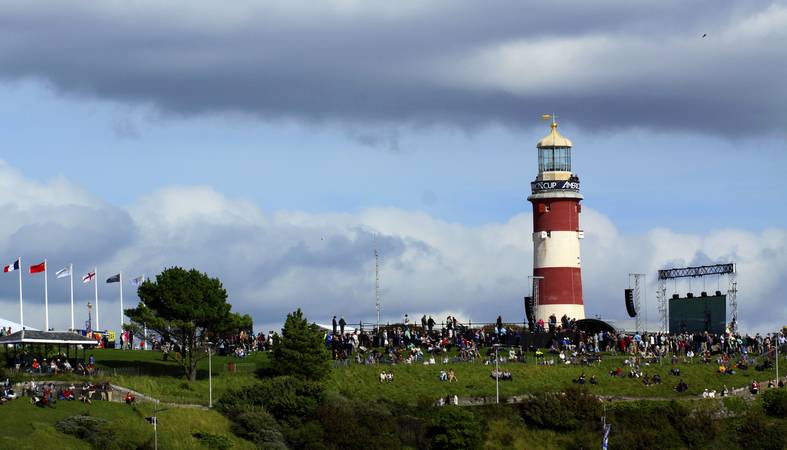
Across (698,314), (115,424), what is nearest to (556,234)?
(698,314)

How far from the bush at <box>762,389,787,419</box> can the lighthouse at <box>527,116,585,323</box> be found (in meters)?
21.3

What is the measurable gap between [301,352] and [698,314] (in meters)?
37.1

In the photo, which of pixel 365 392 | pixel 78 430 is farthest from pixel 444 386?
pixel 78 430

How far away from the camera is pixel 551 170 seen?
445 feet

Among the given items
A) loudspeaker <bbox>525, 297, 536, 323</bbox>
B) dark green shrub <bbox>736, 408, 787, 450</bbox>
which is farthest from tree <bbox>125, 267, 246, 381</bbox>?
dark green shrub <bbox>736, 408, 787, 450</bbox>

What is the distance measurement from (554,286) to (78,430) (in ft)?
155

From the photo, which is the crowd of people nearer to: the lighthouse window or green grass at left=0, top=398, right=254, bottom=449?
green grass at left=0, top=398, right=254, bottom=449

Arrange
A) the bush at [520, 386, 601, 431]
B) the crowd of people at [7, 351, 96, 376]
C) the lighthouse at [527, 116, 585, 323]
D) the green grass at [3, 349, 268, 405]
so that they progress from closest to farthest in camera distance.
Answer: the green grass at [3, 349, 268, 405], the crowd of people at [7, 351, 96, 376], the bush at [520, 386, 601, 431], the lighthouse at [527, 116, 585, 323]

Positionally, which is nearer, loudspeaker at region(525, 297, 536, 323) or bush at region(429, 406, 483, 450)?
bush at region(429, 406, 483, 450)

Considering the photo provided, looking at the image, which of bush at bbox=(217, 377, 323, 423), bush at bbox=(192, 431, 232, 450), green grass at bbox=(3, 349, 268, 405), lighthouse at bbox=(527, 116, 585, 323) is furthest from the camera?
lighthouse at bbox=(527, 116, 585, 323)

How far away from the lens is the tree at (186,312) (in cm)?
11256

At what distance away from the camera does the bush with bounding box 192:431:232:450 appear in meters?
97.0

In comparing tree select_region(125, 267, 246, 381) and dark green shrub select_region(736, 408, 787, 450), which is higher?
tree select_region(125, 267, 246, 381)

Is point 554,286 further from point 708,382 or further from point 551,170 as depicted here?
point 708,382
